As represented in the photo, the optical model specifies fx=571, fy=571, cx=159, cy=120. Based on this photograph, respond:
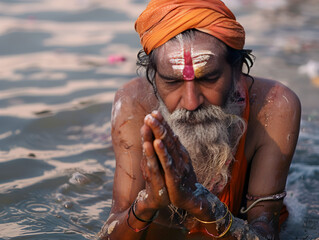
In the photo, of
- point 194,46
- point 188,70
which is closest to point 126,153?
point 188,70

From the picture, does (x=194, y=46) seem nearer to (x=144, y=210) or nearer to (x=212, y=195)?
(x=212, y=195)

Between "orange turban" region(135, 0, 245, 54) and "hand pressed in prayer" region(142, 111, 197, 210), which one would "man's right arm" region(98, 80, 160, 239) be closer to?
"orange turban" region(135, 0, 245, 54)

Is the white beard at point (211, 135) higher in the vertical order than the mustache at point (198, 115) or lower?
lower

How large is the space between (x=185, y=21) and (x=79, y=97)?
3331 millimetres

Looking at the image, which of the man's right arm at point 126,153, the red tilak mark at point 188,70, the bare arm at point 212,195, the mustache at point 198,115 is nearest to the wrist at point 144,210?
the bare arm at point 212,195

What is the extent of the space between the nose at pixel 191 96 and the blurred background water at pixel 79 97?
124 centimetres

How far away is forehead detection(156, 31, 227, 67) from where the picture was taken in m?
3.14

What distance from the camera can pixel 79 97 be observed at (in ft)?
20.6

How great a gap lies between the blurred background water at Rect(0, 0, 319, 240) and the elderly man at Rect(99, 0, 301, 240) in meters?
0.58

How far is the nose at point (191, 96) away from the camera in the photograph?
303 centimetres

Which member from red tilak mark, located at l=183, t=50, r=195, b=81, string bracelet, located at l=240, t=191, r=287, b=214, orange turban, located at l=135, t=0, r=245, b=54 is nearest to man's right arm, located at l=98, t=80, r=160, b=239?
orange turban, located at l=135, t=0, r=245, b=54

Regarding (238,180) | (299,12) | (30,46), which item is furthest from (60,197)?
(299,12)

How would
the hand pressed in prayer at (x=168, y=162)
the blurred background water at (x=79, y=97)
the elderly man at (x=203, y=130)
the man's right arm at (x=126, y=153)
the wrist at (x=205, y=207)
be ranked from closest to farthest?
the hand pressed in prayer at (x=168, y=162)
the wrist at (x=205, y=207)
the elderly man at (x=203, y=130)
the man's right arm at (x=126, y=153)
the blurred background water at (x=79, y=97)

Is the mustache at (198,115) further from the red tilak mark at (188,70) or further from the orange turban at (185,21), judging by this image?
the orange turban at (185,21)
